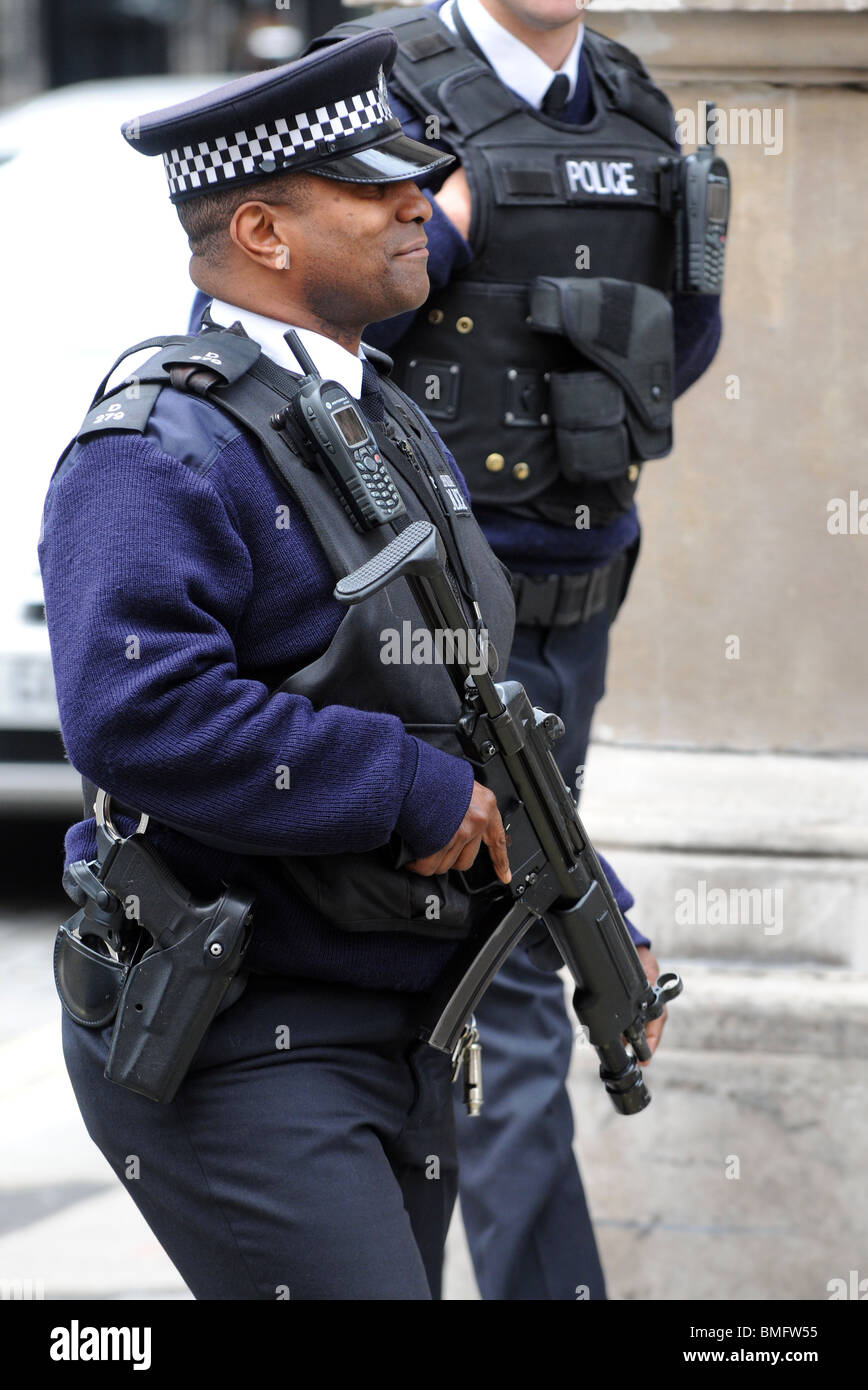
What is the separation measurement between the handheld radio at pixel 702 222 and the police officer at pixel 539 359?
4cm

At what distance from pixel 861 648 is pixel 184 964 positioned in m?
1.95

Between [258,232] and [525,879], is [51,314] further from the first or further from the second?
[525,879]

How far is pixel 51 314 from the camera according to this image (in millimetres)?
5480

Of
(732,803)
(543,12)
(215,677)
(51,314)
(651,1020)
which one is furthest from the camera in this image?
(51,314)

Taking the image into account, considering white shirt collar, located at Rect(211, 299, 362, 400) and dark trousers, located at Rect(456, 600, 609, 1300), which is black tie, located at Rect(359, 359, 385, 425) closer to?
white shirt collar, located at Rect(211, 299, 362, 400)

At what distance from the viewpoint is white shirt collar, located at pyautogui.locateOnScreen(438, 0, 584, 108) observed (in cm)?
287

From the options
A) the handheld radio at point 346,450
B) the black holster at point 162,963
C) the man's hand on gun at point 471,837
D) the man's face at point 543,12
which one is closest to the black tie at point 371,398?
the handheld radio at point 346,450

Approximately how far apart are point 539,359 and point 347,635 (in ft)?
3.75

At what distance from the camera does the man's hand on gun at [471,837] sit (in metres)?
1.92

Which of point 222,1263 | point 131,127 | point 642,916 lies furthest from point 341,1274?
point 642,916

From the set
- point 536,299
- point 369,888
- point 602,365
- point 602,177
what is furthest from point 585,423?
point 369,888

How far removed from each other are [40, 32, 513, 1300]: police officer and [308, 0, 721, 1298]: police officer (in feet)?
2.70

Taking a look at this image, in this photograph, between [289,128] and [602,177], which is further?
[602,177]

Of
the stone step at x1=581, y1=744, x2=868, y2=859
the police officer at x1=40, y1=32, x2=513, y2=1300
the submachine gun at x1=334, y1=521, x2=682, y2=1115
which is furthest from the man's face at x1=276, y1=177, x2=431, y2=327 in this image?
the stone step at x1=581, y1=744, x2=868, y2=859
